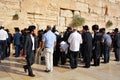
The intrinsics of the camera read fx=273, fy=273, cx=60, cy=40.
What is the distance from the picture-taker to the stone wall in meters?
14.8

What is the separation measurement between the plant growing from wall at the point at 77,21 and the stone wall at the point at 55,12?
268 mm

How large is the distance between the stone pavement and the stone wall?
15.6 ft

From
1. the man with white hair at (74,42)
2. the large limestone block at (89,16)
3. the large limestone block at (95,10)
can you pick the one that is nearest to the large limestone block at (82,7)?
the large limestone block at (89,16)

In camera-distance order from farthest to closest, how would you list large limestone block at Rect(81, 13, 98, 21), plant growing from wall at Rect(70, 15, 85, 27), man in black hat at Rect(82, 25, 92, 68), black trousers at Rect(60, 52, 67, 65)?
large limestone block at Rect(81, 13, 98, 21) → plant growing from wall at Rect(70, 15, 85, 27) → black trousers at Rect(60, 52, 67, 65) → man in black hat at Rect(82, 25, 92, 68)

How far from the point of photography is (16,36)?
12.3 metres

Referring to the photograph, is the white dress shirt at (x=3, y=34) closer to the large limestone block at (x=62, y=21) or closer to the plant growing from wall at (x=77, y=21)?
the large limestone block at (x=62, y=21)

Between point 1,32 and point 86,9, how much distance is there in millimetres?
10062

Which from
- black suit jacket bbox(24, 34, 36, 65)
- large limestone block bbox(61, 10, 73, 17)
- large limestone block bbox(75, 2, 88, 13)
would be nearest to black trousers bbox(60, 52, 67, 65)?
black suit jacket bbox(24, 34, 36, 65)

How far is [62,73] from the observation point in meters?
9.12

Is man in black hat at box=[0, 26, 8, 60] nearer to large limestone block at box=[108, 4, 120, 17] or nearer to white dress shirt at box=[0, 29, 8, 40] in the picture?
white dress shirt at box=[0, 29, 8, 40]

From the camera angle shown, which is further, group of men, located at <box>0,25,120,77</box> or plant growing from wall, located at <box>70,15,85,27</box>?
plant growing from wall, located at <box>70,15,85,27</box>

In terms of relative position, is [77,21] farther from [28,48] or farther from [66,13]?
[28,48]

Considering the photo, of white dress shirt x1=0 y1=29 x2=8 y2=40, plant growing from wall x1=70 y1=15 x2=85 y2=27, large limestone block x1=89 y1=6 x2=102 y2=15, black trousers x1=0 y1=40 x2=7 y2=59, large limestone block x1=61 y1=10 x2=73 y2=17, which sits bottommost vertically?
black trousers x1=0 y1=40 x2=7 y2=59

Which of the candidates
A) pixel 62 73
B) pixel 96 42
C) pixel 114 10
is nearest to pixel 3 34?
pixel 62 73
